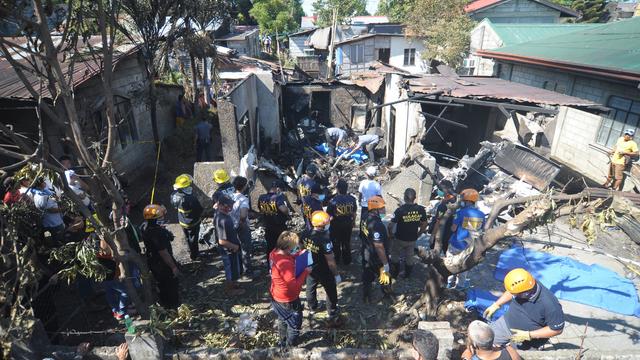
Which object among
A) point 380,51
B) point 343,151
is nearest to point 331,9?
point 380,51

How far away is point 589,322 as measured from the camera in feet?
18.7

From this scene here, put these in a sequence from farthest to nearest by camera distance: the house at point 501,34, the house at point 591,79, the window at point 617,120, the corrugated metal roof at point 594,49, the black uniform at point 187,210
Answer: the house at point 501,34
the corrugated metal roof at point 594,49
the house at point 591,79
the window at point 617,120
the black uniform at point 187,210

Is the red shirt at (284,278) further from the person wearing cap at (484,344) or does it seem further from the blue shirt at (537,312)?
the blue shirt at (537,312)

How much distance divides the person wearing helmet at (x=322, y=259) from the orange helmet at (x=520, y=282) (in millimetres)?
2226

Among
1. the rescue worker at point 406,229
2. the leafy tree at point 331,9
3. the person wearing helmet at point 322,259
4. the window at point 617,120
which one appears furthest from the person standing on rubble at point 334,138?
the leafy tree at point 331,9

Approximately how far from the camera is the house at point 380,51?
26469 millimetres

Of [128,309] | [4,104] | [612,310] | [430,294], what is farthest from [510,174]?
[4,104]

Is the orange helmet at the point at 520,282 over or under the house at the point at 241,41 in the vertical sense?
under

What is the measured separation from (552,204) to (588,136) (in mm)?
10461

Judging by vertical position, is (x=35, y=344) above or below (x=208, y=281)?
above

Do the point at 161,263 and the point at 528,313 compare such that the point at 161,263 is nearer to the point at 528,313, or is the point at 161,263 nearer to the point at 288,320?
the point at 288,320

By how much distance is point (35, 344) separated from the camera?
4020 mm

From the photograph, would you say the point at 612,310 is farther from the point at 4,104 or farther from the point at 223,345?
the point at 4,104

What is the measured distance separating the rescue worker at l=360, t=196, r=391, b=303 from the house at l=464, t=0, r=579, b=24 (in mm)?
27388
